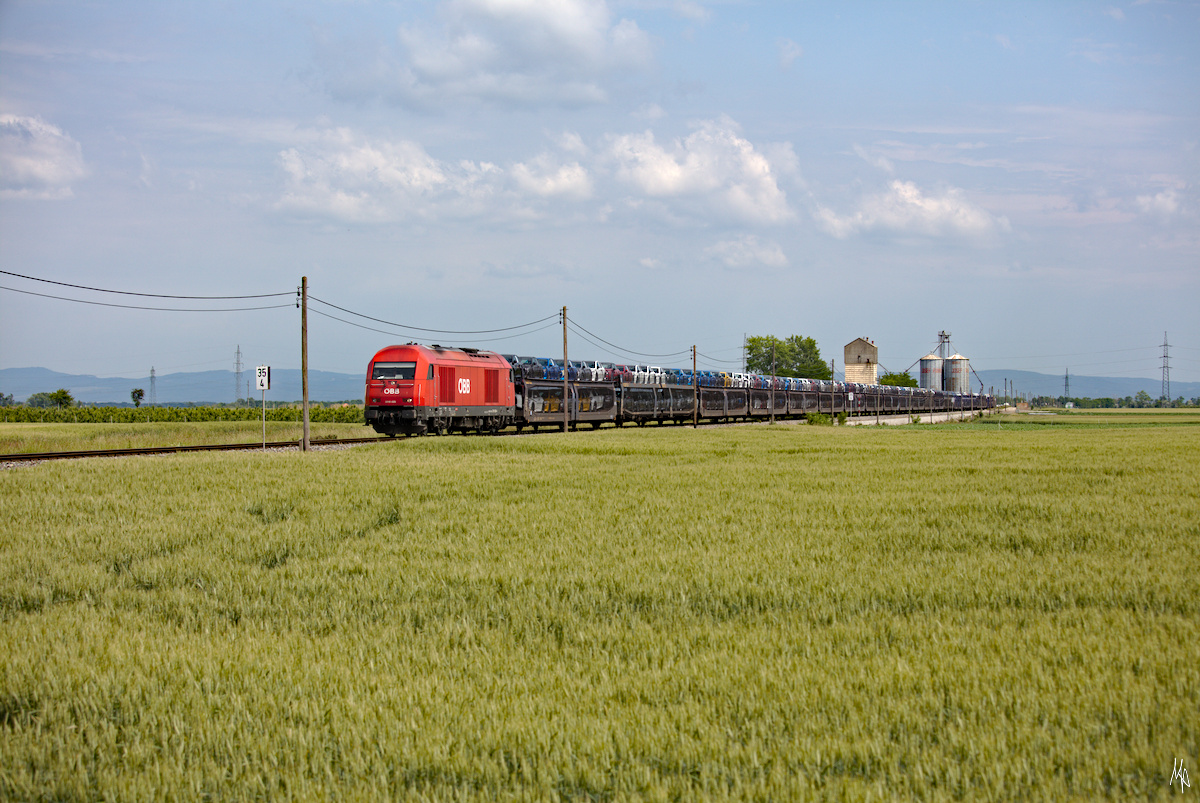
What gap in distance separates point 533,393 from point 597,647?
126ft

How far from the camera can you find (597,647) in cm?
746

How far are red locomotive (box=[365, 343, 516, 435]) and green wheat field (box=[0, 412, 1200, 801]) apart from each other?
61.2ft

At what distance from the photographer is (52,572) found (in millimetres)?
11117

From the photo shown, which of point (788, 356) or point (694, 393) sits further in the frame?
point (788, 356)

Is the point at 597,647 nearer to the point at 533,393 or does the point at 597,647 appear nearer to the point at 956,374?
the point at 533,393

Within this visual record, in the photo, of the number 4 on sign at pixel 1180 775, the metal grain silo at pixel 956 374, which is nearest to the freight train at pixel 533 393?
the number 4 on sign at pixel 1180 775

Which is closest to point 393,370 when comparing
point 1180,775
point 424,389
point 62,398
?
point 424,389

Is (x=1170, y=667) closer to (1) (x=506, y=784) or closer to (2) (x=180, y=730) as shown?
(1) (x=506, y=784)

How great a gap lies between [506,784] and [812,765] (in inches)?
74.8

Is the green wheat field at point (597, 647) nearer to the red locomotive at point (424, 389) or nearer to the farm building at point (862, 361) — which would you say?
the red locomotive at point (424, 389)

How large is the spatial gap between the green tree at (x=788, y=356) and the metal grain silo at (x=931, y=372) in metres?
26.4

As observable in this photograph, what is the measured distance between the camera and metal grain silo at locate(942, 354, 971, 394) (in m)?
162

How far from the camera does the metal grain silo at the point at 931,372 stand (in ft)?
527

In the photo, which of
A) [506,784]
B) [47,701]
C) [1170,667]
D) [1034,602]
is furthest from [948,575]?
[47,701]
